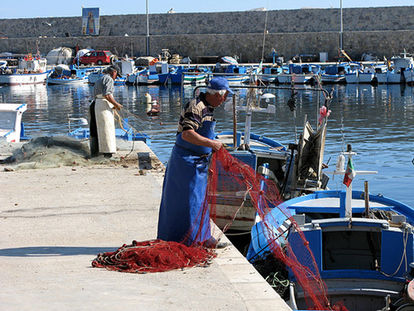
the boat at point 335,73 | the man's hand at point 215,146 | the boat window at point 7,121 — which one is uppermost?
the boat at point 335,73

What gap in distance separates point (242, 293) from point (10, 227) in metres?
2.89

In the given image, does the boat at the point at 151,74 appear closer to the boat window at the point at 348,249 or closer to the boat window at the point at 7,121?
the boat window at the point at 7,121

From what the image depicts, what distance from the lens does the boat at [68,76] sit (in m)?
50.2

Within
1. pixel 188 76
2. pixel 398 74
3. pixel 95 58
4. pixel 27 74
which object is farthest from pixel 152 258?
pixel 95 58

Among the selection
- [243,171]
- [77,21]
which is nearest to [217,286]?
[243,171]

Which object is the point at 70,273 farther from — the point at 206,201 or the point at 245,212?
the point at 245,212

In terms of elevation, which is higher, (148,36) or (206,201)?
(148,36)

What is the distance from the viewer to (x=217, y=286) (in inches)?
206

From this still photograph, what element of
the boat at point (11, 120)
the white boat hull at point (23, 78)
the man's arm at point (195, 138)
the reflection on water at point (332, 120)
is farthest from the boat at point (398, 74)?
the man's arm at point (195, 138)

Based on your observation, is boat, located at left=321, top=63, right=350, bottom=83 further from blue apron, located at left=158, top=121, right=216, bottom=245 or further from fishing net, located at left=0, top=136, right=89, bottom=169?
blue apron, located at left=158, top=121, right=216, bottom=245

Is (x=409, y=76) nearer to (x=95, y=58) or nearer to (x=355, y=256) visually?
(x=95, y=58)

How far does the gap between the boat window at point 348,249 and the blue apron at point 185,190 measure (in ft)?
5.98

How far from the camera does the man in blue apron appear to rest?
18.7 ft

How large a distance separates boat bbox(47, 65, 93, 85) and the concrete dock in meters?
41.6
